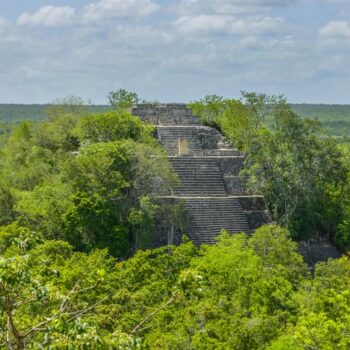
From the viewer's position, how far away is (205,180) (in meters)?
25.0

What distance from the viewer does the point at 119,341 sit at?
6336 millimetres

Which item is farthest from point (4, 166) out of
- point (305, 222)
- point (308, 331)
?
point (308, 331)

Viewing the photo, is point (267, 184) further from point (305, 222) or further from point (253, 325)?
point (253, 325)

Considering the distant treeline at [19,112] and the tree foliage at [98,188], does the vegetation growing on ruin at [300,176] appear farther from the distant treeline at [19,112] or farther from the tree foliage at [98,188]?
the distant treeline at [19,112]

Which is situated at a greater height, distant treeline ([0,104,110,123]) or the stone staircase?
the stone staircase

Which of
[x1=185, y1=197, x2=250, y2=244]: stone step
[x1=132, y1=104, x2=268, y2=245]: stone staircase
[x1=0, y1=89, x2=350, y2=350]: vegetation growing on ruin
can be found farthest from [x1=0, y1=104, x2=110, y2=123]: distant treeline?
[x1=185, y1=197, x2=250, y2=244]: stone step

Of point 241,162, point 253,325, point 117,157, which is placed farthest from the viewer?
point 241,162

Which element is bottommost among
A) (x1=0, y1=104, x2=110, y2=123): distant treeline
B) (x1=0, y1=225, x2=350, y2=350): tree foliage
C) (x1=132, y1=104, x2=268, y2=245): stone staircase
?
(x1=0, y1=104, x2=110, y2=123): distant treeline

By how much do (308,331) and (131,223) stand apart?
9582mm

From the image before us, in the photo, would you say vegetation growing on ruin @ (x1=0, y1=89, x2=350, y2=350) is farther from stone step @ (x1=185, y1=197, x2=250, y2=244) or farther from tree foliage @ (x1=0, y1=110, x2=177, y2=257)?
stone step @ (x1=185, y1=197, x2=250, y2=244)

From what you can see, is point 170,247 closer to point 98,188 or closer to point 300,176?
point 98,188

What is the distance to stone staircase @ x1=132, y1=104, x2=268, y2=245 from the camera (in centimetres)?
2359

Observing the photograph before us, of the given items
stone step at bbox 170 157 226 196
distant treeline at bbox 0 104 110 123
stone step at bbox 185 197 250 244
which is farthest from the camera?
distant treeline at bbox 0 104 110 123

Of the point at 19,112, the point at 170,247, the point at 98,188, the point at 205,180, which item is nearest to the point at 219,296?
the point at 170,247
